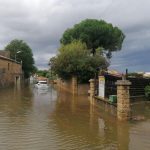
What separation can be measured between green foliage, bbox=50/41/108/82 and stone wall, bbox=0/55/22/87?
1592 centimetres

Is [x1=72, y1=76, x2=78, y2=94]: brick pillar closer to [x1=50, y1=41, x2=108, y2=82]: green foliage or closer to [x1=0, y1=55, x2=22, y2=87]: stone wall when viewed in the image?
[x1=50, y1=41, x2=108, y2=82]: green foliage

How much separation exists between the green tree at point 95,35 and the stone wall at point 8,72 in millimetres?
11374

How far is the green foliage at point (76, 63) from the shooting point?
44.0m

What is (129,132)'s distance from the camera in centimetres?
1554

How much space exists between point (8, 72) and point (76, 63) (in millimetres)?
26527

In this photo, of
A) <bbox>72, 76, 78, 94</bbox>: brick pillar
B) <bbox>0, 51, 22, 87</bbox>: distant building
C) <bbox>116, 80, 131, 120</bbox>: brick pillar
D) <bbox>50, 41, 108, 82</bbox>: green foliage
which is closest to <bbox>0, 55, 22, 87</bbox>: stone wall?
<bbox>0, 51, 22, 87</bbox>: distant building

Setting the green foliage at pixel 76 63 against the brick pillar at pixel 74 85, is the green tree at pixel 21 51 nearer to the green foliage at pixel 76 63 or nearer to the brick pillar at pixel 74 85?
the green foliage at pixel 76 63

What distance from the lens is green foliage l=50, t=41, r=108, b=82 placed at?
144 ft

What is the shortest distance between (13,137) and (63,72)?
3471cm

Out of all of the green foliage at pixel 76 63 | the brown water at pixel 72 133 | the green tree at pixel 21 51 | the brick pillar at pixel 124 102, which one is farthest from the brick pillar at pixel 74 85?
the green tree at pixel 21 51


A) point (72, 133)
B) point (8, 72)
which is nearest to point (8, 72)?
point (8, 72)

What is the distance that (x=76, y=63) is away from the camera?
4481cm

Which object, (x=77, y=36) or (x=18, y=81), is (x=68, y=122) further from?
(x=18, y=81)

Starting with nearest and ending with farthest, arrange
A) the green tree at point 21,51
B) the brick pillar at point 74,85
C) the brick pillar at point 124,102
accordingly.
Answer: the brick pillar at point 124,102
the brick pillar at point 74,85
the green tree at point 21,51
